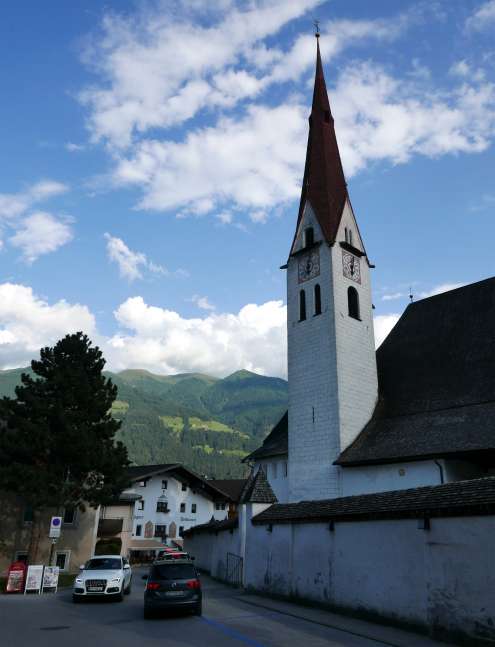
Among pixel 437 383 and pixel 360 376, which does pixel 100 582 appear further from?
pixel 437 383

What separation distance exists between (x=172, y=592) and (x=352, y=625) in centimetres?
490

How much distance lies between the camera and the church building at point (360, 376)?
2430 cm

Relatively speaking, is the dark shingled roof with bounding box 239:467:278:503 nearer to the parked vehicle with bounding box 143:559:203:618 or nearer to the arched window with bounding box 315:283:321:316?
the parked vehicle with bounding box 143:559:203:618

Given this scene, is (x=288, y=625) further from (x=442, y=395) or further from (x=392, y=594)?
(x=442, y=395)

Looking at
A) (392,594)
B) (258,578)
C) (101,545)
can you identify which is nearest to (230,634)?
(392,594)

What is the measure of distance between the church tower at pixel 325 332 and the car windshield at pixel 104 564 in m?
11.7

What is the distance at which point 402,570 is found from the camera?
1286 cm

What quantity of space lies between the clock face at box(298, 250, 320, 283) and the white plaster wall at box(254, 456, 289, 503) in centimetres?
1125

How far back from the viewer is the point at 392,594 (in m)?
13.1

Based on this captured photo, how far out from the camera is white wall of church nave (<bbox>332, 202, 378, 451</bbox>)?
2905 cm

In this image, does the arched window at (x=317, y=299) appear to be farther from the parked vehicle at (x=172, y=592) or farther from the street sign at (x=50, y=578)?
the parked vehicle at (x=172, y=592)

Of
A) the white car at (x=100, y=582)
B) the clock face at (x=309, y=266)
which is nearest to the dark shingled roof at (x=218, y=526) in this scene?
the white car at (x=100, y=582)

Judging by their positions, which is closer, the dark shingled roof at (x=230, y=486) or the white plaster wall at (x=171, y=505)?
the white plaster wall at (x=171, y=505)

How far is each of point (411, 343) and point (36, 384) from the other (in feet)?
69.7
